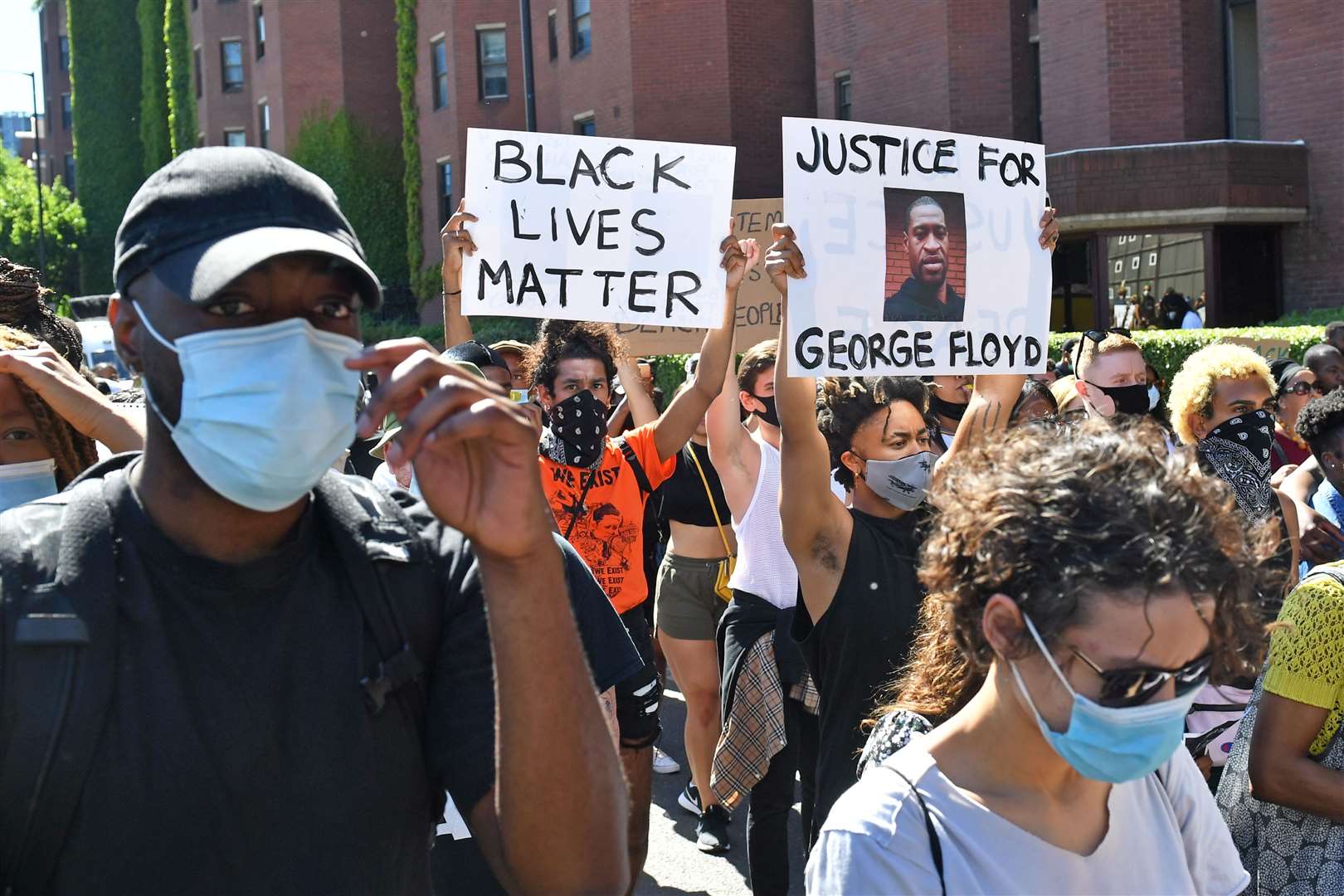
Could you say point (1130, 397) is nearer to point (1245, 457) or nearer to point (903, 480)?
point (1245, 457)

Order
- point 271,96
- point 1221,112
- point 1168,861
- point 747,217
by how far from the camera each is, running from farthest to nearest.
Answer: point 271,96 → point 1221,112 → point 747,217 → point 1168,861

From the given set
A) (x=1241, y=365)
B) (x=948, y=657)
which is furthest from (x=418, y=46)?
(x=948, y=657)

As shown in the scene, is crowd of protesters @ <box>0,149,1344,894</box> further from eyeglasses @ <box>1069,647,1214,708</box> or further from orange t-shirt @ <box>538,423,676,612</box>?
orange t-shirt @ <box>538,423,676,612</box>

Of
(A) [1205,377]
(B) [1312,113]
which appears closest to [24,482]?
(A) [1205,377]

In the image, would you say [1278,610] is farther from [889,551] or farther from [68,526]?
[68,526]

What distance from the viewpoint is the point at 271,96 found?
1679 inches

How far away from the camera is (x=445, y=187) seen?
124 feet

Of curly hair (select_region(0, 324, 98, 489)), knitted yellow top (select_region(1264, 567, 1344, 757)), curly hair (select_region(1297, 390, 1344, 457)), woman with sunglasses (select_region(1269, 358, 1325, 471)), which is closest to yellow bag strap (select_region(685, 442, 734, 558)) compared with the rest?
curly hair (select_region(1297, 390, 1344, 457))

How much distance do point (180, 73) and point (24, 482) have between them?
167 ft

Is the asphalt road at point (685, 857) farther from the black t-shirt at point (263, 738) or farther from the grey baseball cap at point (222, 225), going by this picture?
the grey baseball cap at point (222, 225)

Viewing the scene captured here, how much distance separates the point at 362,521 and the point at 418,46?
37.7 m

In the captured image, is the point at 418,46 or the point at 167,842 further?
the point at 418,46

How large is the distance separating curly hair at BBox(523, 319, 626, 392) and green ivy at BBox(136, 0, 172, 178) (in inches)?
1995

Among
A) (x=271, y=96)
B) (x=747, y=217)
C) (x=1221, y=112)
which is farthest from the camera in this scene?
(x=271, y=96)
